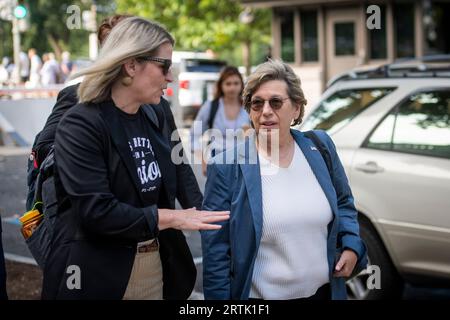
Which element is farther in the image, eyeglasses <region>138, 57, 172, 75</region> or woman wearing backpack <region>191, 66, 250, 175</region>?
woman wearing backpack <region>191, 66, 250, 175</region>

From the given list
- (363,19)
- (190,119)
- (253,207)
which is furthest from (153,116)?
(363,19)

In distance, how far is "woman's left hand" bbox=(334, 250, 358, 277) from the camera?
3230mm

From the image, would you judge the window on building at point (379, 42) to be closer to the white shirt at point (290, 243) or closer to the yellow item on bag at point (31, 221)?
the white shirt at point (290, 243)

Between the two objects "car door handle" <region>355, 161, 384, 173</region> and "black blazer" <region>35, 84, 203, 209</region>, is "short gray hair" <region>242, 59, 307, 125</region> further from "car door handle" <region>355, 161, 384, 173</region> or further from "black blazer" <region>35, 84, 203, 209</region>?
"car door handle" <region>355, 161, 384, 173</region>

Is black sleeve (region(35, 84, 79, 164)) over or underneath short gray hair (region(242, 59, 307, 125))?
underneath

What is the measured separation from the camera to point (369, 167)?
563 cm

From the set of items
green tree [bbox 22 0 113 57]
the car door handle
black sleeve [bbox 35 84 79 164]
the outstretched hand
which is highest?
green tree [bbox 22 0 113 57]

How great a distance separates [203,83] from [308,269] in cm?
1952

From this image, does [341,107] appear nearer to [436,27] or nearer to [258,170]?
[258,170]

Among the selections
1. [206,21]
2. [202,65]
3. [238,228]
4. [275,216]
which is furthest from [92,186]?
[206,21]

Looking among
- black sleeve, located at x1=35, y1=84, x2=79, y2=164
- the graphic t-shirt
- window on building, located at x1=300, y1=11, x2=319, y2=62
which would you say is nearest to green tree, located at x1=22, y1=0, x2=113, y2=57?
window on building, located at x1=300, y1=11, x2=319, y2=62

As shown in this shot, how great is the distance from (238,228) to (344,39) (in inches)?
840

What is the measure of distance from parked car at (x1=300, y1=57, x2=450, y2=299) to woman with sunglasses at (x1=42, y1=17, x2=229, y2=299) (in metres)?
2.73
